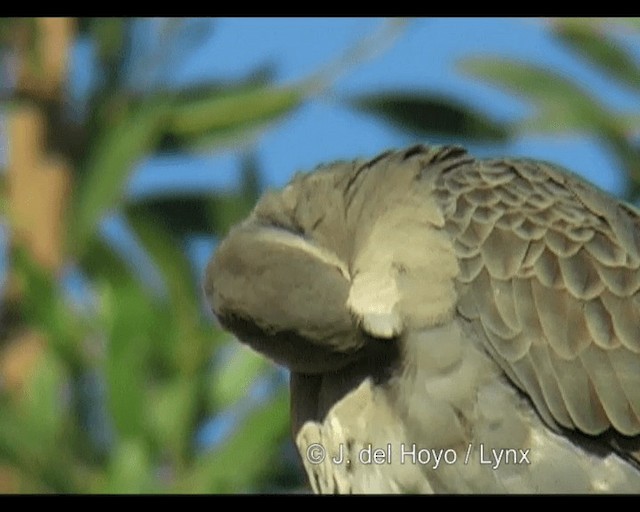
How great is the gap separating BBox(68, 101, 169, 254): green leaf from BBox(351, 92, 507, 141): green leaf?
467 mm

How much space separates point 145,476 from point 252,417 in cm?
22

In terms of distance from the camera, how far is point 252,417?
2.54m

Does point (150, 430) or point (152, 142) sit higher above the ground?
point (152, 142)

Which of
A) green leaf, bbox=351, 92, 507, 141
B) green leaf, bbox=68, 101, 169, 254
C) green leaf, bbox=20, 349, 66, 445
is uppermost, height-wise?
green leaf, bbox=351, 92, 507, 141

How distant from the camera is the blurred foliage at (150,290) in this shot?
8.59 feet

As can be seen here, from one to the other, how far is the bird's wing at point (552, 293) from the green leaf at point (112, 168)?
1.20 metres

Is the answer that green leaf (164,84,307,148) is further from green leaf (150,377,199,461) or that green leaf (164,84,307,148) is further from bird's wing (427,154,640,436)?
bird's wing (427,154,640,436)

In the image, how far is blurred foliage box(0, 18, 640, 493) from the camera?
8.59ft

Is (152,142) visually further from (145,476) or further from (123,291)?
(145,476)
